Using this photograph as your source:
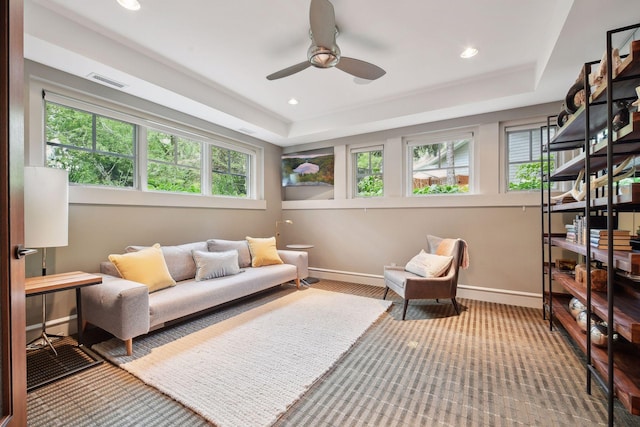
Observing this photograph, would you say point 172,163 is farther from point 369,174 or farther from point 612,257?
point 612,257

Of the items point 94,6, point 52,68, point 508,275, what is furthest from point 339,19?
point 508,275

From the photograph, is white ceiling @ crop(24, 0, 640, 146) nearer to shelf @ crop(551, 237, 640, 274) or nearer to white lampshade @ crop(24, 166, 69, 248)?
A: white lampshade @ crop(24, 166, 69, 248)

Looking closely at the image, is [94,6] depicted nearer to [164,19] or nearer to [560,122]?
[164,19]

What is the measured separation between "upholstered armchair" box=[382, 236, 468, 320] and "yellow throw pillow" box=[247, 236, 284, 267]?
1.71m

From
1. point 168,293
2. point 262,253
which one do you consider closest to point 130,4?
point 168,293

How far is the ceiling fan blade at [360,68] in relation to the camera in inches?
94.3

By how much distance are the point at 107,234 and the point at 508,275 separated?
4766 millimetres

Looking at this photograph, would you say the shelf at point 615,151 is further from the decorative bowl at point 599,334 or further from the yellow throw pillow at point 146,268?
the yellow throw pillow at point 146,268

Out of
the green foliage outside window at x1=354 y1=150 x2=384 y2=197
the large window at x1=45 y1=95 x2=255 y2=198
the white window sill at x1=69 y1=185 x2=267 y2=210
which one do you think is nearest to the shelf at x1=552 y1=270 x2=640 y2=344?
the green foliage outside window at x1=354 y1=150 x2=384 y2=197

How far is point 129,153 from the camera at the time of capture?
3348mm

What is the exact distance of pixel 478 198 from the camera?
3752 mm

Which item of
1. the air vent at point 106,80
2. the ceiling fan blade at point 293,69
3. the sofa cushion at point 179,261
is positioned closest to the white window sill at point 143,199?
the sofa cushion at point 179,261

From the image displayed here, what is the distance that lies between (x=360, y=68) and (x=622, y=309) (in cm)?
244

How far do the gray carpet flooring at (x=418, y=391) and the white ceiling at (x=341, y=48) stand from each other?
2.50m
